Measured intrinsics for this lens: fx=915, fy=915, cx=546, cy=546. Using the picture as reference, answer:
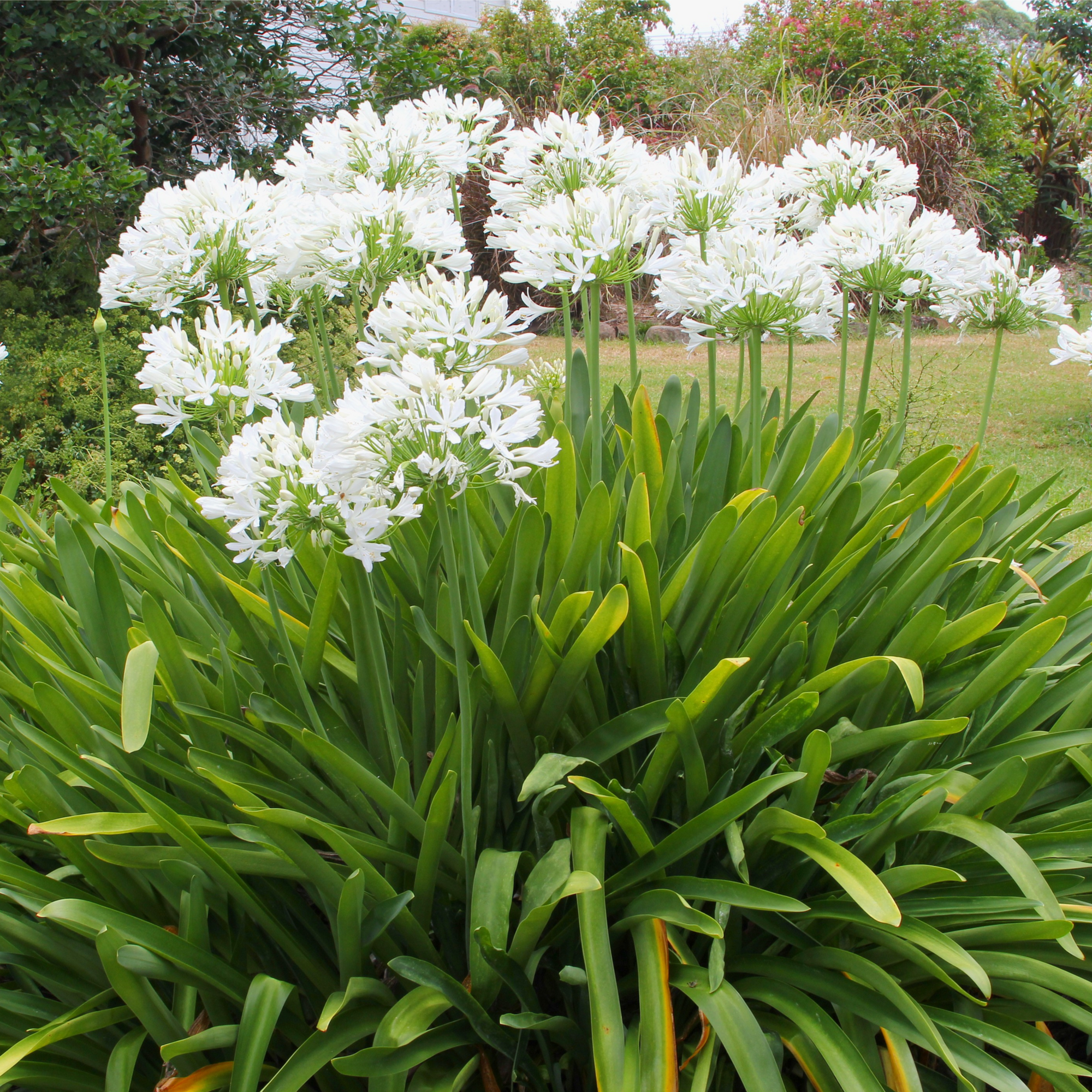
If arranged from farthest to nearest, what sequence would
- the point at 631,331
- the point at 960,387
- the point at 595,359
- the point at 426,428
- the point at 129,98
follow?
the point at 960,387 → the point at 129,98 → the point at 631,331 → the point at 595,359 → the point at 426,428

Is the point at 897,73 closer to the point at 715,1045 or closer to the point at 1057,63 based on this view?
the point at 1057,63

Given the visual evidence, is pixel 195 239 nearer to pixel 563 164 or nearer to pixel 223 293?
pixel 223 293

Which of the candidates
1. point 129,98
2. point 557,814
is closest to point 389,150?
point 557,814

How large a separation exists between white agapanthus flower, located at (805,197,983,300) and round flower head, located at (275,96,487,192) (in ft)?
3.03

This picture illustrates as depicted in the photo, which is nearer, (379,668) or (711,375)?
(379,668)

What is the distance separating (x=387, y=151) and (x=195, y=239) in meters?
0.51

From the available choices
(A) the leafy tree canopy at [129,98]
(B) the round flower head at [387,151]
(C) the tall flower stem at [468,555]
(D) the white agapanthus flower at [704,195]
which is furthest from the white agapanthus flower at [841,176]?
(A) the leafy tree canopy at [129,98]

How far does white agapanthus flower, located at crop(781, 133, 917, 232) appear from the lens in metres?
2.63

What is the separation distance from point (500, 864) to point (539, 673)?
375 millimetres

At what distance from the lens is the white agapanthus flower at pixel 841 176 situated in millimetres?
2635

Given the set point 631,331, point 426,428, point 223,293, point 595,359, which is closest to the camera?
point 426,428

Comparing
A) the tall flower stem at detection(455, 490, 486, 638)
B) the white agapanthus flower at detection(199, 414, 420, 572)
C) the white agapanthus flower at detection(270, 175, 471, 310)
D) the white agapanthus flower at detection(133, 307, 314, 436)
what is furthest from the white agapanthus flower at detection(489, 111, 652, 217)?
the white agapanthus flower at detection(199, 414, 420, 572)

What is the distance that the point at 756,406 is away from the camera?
92.6 inches

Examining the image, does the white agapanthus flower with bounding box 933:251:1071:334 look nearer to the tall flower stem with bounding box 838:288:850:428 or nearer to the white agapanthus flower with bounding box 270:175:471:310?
the tall flower stem with bounding box 838:288:850:428
